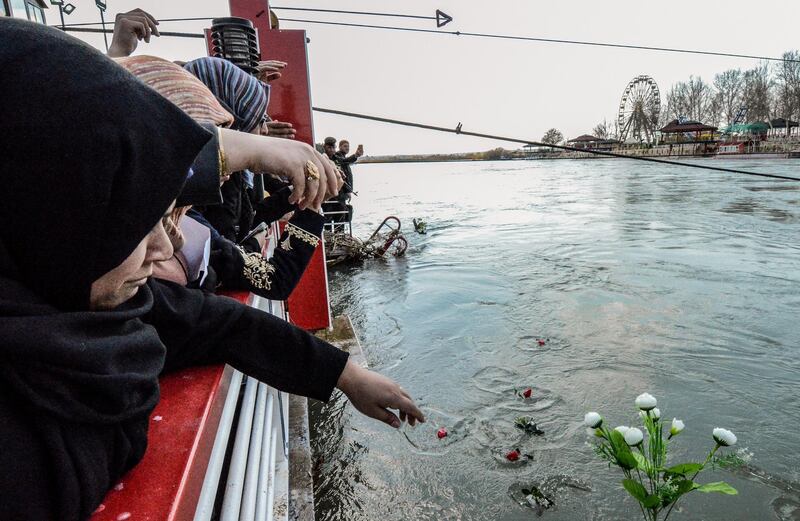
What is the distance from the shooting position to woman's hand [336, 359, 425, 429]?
3.74ft

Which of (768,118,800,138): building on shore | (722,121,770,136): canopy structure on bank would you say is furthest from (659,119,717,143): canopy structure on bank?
(768,118,800,138): building on shore

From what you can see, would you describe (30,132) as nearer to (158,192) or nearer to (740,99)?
(158,192)

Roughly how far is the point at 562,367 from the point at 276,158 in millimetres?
4223

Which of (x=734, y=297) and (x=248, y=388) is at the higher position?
(x=248, y=388)

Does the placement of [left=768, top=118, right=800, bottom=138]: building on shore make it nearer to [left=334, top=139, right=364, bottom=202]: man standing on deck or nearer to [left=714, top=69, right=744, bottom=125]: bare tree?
[left=714, top=69, right=744, bottom=125]: bare tree

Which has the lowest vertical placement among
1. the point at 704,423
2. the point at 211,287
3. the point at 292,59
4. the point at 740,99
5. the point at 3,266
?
the point at 704,423

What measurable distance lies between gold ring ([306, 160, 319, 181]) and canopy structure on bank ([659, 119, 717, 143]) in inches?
2381

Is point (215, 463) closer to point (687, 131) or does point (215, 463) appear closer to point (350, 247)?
point (350, 247)

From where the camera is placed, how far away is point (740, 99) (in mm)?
63469

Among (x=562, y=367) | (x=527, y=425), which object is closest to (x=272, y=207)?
(x=527, y=425)

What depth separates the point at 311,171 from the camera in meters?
1.17

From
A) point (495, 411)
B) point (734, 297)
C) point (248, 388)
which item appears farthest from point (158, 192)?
point (734, 297)

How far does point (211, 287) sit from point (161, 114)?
0.90 m

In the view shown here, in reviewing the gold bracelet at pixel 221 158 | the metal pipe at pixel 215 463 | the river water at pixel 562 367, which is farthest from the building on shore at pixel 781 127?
the metal pipe at pixel 215 463
